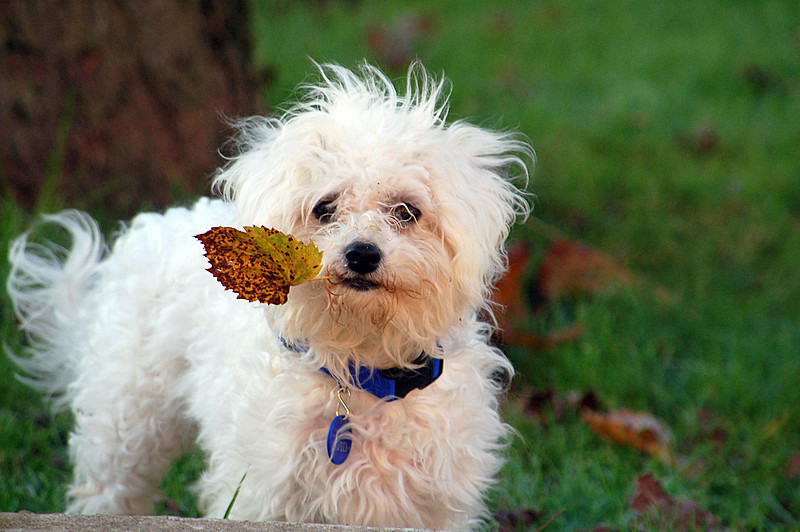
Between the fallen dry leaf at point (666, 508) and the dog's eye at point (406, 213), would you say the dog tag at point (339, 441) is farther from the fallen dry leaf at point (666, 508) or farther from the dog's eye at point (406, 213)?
the fallen dry leaf at point (666, 508)

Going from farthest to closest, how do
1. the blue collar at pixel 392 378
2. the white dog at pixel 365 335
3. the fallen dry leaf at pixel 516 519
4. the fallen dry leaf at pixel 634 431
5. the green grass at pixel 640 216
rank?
the fallen dry leaf at pixel 634 431 → the green grass at pixel 640 216 → the fallen dry leaf at pixel 516 519 → the blue collar at pixel 392 378 → the white dog at pixel 365 335

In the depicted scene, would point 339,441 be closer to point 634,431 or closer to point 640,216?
point 634,431

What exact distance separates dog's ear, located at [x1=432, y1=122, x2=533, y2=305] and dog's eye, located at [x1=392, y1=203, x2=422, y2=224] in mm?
80

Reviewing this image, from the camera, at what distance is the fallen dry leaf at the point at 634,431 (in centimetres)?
404

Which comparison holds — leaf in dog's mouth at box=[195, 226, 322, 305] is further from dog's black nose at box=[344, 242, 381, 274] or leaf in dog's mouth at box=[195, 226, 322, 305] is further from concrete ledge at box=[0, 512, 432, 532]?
concrete ledge at box=[0, 512, 432, 532]

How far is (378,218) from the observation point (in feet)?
8.30

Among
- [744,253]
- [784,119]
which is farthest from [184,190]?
[784,119]

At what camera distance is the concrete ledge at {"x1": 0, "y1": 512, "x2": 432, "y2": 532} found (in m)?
2.08

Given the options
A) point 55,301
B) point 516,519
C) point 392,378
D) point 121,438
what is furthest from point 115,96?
point 516,519

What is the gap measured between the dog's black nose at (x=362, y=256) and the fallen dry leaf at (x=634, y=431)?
7.07ft

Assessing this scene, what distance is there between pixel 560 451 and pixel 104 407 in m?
2.03

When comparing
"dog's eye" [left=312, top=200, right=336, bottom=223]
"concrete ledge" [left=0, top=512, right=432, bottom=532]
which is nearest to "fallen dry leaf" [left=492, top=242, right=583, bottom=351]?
"dog's eye" [left=312, top=200, right=336, bottom=223]

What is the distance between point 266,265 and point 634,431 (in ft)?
7.85

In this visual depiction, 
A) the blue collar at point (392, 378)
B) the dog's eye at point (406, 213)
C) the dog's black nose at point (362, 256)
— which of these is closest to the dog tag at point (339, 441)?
the blue collar at point (392, 378)
